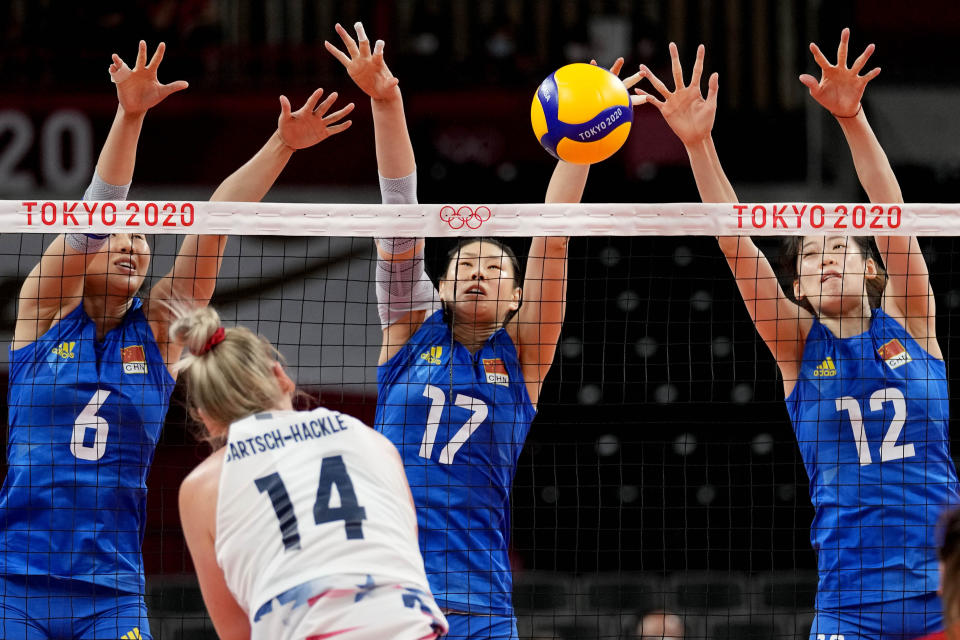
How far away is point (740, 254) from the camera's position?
17.7 ft

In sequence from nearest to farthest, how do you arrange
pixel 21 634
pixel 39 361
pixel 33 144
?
pixel 21 634 → pixel 39 361 → pixel 33 144

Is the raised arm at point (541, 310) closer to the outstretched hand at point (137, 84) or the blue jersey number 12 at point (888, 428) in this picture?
the blue jersey number 12 at point (888, 428)

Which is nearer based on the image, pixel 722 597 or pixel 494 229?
pixel 494 229

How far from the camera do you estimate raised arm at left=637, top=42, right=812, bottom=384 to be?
5.32 meters

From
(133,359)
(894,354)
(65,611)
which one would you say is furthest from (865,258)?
(65,611)

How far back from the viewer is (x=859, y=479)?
197 inches

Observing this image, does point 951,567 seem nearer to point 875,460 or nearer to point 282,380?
point 282,380

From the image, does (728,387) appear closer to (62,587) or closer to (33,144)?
(33,144)

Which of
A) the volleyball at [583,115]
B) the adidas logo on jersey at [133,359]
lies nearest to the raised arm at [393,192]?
the volleyball at [583,115]

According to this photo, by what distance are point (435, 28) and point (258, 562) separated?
32.9 feet

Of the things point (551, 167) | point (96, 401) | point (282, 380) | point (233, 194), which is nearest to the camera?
point (282, 380)

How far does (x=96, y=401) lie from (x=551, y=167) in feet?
24.0

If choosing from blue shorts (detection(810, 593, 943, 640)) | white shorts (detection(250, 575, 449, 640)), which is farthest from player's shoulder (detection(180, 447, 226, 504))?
blue shorts (detection(810, 593, 943, 640))

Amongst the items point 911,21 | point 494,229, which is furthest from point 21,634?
point 911,21
